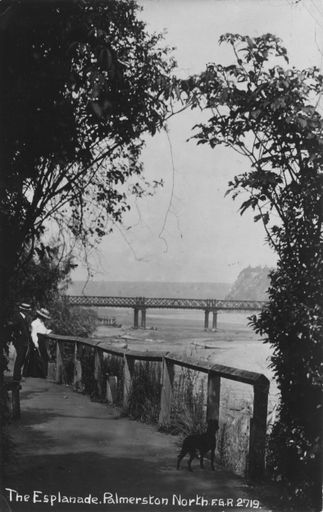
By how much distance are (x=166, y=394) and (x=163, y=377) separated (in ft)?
0.67

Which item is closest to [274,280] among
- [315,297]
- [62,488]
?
[315,297]

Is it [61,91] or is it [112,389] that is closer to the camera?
[61,91]

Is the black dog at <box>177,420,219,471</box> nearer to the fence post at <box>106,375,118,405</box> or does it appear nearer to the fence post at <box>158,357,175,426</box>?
the fence post at <box>158,357,175,426</box>

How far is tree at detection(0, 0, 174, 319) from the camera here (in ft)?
16.4

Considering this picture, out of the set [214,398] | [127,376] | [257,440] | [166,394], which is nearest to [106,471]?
[214,398]

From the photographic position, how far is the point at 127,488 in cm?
543

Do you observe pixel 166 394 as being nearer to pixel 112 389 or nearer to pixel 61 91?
pixel 112 389

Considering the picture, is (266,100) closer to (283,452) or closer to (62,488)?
(283,452)

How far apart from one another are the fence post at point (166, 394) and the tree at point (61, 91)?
2.79 m

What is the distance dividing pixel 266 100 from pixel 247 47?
491mm

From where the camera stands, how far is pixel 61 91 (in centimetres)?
530

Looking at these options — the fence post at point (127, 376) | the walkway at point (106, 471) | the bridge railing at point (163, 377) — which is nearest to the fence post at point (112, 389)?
the bridge railing at point (163, 377)

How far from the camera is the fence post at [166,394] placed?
25.7 feet

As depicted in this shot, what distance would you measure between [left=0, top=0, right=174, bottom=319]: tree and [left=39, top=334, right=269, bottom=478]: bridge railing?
7.37 feet
